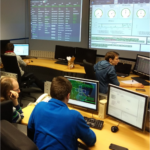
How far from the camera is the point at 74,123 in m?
1.37

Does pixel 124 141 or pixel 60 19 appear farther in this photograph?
pixel 60 19

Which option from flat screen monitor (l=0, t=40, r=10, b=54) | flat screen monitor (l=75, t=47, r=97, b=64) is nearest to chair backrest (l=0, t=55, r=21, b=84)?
flat screen monitor (l=0, t=40, r=10, b=54)

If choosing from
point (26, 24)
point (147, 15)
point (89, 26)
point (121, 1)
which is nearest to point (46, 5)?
point (26, 24)

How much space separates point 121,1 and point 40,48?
2314 millimetres

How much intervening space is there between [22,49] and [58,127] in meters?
3.76

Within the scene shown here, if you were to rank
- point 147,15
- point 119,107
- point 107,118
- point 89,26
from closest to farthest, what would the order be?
point 119,107 → point 107,118 → point 147,15 → point 89,26

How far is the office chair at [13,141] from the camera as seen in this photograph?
0.94 metres

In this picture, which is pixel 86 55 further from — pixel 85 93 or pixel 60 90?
pixel 60 90

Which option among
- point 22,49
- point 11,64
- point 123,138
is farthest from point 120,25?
point 123,138

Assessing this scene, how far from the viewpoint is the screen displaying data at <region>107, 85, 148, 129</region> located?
5.18ft

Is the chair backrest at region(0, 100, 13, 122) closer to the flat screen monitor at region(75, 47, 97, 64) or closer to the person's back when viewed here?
the person's back

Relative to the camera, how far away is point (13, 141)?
0.95 meters

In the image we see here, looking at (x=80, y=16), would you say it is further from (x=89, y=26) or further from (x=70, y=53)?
(x=70, y=53)

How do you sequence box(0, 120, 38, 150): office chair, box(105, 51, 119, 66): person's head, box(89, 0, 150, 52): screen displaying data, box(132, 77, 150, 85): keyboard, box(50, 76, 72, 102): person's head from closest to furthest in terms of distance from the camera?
box(0, 120, 38, 150): office chair
box(50, 76, 72, 102): person's head
box(105, 51, 119, 66): person's head
box(132, 77, 150, 85): keyboard
box(89, 0, 150, 52): screen displaying data
